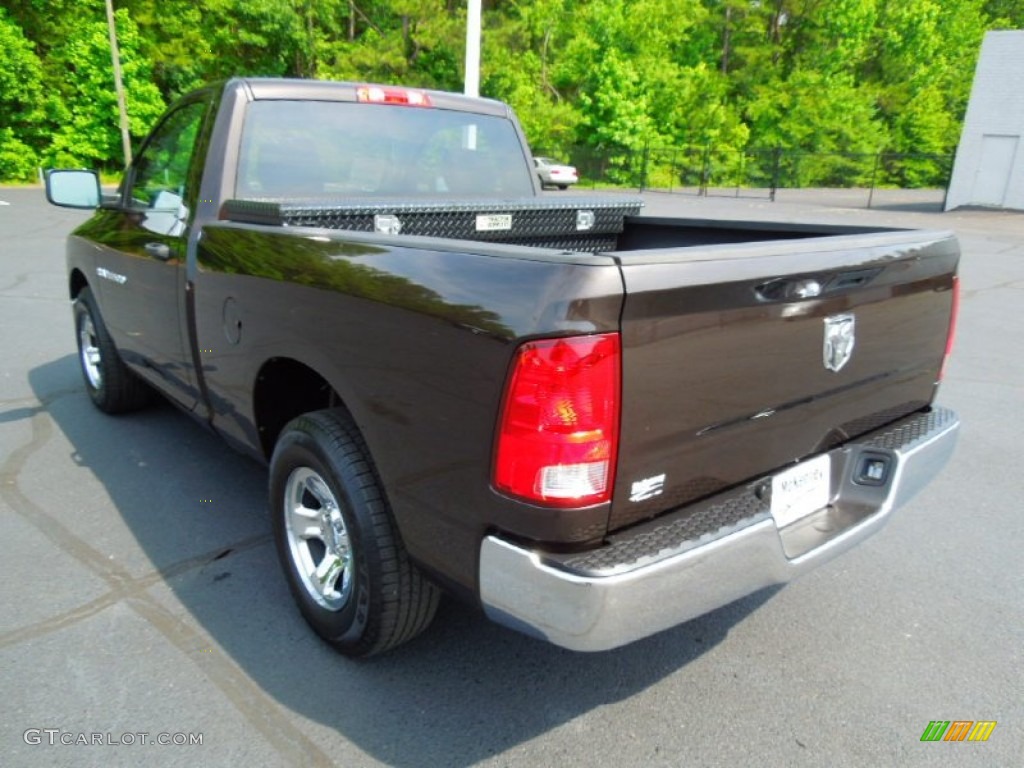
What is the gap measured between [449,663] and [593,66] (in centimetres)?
4041

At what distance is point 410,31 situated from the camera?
35.5m

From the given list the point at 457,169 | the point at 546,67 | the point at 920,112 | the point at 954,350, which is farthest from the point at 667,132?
the point at 457,169

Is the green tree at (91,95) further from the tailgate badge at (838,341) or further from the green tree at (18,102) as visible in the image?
the tailgate badge at (838,341)

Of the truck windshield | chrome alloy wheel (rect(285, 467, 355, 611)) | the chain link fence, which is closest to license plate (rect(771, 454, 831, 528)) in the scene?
chrome alloy wheel (rect(285, 467, 355, 611))

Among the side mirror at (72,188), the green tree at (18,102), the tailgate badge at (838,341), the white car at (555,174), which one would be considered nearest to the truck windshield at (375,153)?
the side mirror at (72,188)

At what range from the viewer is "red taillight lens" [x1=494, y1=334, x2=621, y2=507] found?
167cm

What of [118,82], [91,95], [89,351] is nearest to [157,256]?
[89,351]

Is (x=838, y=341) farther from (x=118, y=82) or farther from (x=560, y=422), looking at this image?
(x=118, y=82)

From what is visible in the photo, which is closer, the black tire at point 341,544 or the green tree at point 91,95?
the black tire at point 341,544

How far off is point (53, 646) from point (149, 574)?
19.2 inches

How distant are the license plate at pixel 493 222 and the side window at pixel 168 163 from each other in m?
1.30

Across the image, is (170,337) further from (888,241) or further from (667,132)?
(667,132)

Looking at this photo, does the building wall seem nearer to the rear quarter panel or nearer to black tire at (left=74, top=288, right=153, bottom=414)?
black tire at (left=74, top=288, right=153, bottom=414)

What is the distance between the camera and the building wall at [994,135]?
73.0 ft
